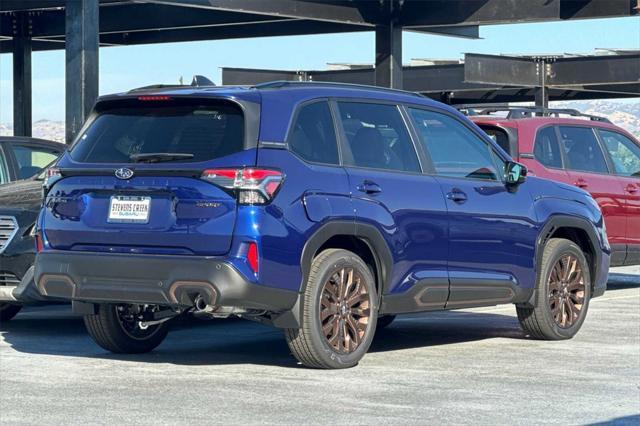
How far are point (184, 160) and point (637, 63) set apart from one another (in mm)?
22953

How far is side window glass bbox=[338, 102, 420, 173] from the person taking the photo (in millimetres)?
10461

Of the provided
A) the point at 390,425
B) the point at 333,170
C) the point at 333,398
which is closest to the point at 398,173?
the point at 333,170

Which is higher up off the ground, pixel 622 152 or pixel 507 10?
pixel 507 10

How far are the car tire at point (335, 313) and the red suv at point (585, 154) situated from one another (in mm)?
5011

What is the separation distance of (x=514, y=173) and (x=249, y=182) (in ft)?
9.80

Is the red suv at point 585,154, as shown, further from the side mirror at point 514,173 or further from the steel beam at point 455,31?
the steel beam at point 455,31

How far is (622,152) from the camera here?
54.1 ft

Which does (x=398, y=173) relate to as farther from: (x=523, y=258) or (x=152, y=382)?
(x=152, y=382)

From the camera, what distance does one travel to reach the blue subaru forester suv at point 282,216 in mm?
9438

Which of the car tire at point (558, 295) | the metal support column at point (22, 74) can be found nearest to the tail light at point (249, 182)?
the car tire at point (558, 295)

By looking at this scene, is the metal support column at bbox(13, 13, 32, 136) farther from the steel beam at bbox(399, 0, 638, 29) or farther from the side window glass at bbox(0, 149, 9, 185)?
the side window glass at bbox(0, 149, 9, 185)

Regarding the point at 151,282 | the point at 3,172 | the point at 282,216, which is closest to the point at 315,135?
the point at 282,216

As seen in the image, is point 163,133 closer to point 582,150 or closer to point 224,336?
point 224,336

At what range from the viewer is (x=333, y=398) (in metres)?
8.79
